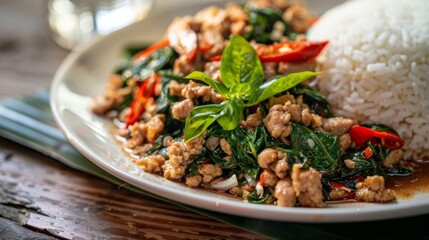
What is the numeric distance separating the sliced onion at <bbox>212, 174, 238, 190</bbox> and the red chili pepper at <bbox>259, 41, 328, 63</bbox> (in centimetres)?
106

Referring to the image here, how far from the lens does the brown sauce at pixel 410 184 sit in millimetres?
3729

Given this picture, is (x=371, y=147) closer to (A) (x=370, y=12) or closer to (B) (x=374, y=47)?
(B) (x=374, y=47)

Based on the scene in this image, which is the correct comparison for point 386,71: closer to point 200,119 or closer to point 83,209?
point 200,119

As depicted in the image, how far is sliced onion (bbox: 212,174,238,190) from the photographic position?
3797mm

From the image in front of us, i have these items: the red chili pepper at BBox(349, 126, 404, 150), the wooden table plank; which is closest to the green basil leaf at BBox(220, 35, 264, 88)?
the red chili pepper at BBox(349, 126, 404, 150)

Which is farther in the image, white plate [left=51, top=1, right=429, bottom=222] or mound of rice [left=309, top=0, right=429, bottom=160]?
mound of rice [left=309, top=0, right=429, bottom=160]

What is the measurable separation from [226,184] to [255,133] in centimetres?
41

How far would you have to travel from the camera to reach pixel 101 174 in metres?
4.29

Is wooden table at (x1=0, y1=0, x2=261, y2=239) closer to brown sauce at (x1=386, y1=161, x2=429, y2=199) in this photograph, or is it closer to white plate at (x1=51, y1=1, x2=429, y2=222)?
white plate at (x1=51, y1=1, x2=429, y2=222)

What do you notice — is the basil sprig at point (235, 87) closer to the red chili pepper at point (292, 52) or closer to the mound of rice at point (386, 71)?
the red chili pepper at point (292, 52)

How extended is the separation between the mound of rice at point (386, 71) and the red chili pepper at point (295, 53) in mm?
277

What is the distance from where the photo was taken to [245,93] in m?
3.91

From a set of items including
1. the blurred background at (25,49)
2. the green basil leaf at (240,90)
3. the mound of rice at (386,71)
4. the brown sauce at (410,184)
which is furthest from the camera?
the blurred background at (25,49)

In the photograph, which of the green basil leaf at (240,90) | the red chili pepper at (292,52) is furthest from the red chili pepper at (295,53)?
the green basil leaf at (240,90)
